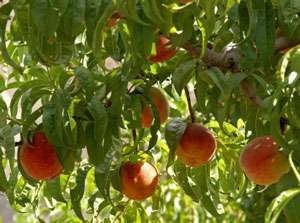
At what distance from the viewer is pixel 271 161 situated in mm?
869

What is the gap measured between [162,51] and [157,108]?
0.30 ft

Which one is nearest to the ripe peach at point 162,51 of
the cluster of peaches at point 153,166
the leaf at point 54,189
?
the cluster of peaches at point 153,166

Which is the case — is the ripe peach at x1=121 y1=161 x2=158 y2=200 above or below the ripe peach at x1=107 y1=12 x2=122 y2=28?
below

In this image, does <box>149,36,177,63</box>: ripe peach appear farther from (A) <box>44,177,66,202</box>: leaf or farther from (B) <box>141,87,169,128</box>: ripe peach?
(A) <box>44,177,66,202</box>: leaf

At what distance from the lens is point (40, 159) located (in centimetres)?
97

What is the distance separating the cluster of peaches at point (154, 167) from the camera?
2.90 feet

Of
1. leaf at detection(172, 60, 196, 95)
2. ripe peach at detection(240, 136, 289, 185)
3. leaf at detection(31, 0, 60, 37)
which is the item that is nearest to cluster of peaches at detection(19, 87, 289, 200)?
ripe peach at detection(240, 136, 289, 185)

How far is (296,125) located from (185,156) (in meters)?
0.26

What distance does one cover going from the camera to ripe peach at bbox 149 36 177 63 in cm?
97

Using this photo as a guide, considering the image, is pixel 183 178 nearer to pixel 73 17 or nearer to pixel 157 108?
pixel 157 108

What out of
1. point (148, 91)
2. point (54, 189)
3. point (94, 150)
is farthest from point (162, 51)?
point (54, 189)

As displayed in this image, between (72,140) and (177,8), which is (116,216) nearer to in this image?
(72,140)

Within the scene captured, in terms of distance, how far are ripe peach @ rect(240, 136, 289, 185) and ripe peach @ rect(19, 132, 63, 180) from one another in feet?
0.86

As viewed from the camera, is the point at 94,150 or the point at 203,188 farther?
the point at 203,188
